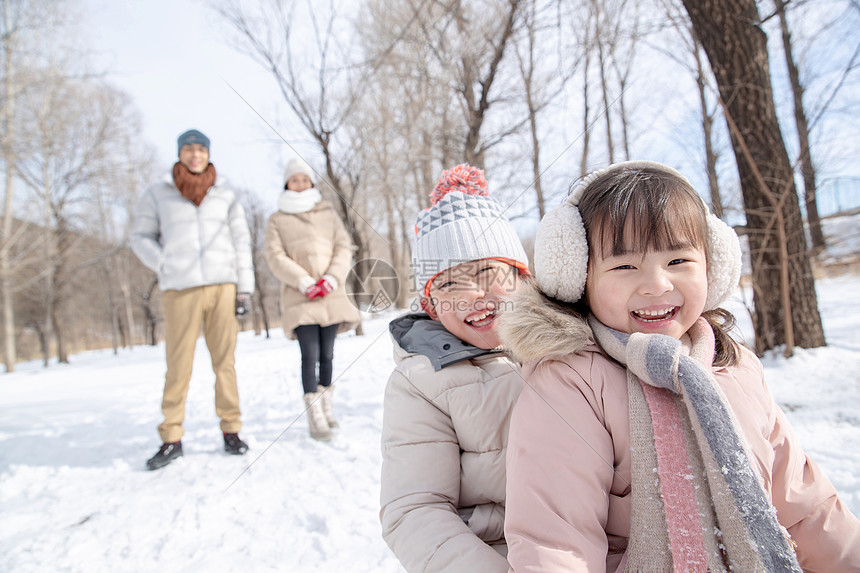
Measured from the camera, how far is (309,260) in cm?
325

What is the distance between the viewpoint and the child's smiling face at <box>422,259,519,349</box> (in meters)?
1.32

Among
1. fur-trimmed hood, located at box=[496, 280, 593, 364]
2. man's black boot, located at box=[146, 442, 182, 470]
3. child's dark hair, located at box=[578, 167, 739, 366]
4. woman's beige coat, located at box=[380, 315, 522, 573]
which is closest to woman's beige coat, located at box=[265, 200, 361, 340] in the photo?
man's black boot, located at box=[146, 442, 182, 470]

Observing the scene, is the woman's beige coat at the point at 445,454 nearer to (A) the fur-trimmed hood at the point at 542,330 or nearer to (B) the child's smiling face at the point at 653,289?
(A) the fur-trimmed hood at the point at 542,330

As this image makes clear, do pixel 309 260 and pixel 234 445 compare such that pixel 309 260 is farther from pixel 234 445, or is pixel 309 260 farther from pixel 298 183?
pixel 234 445

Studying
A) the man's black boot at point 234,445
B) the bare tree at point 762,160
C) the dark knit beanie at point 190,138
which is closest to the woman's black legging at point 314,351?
the man's black boot at point 234,445

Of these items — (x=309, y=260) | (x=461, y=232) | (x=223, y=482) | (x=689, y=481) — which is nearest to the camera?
(x=689, y=481)

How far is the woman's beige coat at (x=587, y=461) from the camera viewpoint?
79 centimetres

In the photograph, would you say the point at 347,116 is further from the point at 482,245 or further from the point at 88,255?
the point at 88,255

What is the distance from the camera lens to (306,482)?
2307mm

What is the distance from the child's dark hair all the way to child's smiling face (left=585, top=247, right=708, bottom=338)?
0.02 metres

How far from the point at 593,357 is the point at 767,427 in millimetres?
420

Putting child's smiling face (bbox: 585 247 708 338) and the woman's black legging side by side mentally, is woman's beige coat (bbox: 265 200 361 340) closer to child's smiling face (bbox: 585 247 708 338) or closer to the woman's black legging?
the woman's black legging
